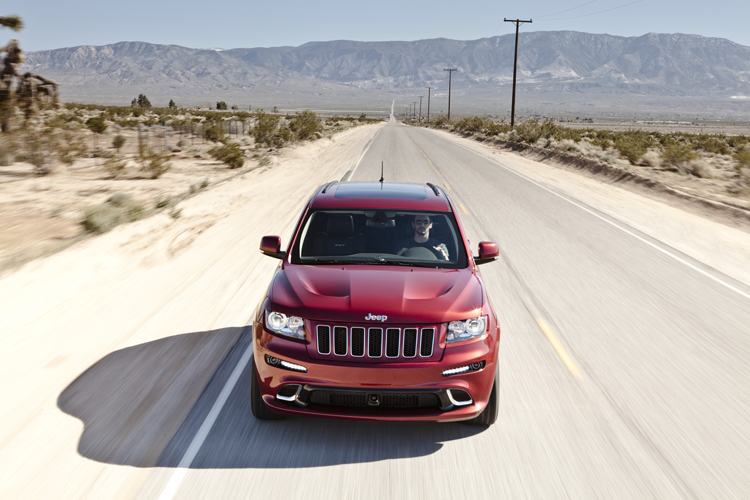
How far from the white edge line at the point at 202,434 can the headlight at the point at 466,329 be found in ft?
6.02

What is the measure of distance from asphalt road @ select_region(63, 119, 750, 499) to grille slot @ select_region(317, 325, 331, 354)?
0.73 m

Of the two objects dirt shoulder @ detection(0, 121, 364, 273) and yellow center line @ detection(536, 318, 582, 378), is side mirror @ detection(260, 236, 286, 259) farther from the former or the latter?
dirt shoulder @ detection(0, 121, 364, 273)

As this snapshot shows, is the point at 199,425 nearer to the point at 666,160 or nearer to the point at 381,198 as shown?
the point at 381,198

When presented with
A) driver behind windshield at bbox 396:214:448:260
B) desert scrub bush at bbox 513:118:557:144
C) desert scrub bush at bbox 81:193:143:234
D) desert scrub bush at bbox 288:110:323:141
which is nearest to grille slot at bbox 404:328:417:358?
driver behind windshield at bbox 396:214:448:260

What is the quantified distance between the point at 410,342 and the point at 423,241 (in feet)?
5.38

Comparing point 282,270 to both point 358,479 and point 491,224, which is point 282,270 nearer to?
point 358,479

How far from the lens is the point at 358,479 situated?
12.7 ft

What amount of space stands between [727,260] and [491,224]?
431 centimetres

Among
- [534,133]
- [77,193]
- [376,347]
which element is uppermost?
[534,133]

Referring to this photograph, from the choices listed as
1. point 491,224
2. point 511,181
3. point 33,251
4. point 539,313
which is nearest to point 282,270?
point 539,313

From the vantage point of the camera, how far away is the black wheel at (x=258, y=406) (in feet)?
14.4

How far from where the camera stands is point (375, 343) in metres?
4.03

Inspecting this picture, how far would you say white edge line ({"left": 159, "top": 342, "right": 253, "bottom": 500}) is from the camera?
3.72m

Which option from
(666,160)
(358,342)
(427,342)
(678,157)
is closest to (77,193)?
(358,342)
